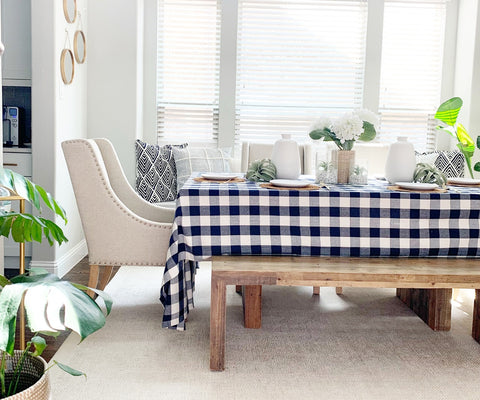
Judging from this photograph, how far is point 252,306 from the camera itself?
9.70 ft

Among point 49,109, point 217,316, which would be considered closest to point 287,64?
point 49,109

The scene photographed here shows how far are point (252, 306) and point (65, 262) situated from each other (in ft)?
5.68

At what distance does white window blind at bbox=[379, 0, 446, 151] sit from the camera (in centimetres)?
530

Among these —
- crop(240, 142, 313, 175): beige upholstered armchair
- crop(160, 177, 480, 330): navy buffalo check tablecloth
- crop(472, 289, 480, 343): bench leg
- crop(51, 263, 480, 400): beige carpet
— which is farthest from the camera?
crop(240, 142, 313, 175): beige upholstered armchair

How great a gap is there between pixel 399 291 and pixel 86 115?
2904mm

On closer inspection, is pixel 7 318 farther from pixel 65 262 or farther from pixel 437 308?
pixel 65 262

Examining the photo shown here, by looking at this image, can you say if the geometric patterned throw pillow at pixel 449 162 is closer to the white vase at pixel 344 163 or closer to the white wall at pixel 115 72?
the white vase at pixel 344 163

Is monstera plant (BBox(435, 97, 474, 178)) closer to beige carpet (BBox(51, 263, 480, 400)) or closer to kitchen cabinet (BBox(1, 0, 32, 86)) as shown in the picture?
beige carpet (BBox(51, 263, 480, 400))

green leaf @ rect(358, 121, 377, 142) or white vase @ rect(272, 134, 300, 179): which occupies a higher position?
green leaf @ rect(358, 121, 377, 142)

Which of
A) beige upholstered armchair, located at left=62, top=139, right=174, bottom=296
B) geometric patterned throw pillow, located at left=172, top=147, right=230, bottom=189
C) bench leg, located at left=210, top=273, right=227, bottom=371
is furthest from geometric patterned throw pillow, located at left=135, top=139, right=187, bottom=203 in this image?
bench leg, located at left=210, top=273, right=227, bottom=371

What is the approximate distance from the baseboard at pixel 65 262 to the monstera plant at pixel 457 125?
10.3ft

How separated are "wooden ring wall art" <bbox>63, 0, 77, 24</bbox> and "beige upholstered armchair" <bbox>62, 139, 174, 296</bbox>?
56.5 inches

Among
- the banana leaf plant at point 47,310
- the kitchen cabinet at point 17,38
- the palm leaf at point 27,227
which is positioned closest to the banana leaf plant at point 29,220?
the palm leaf at point 27,227

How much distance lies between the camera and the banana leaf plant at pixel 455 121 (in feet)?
15.6
